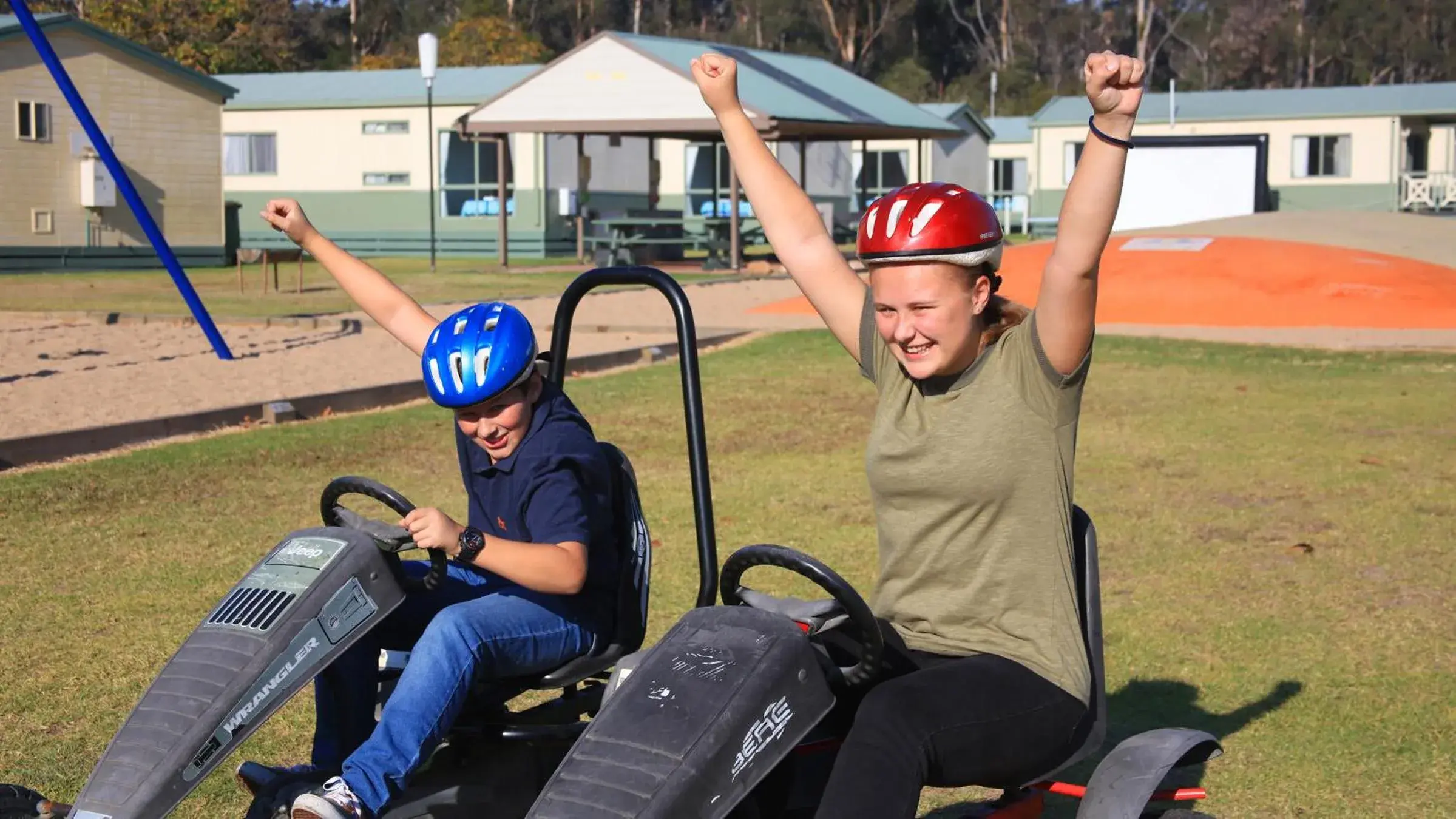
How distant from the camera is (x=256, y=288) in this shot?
83.2 feet

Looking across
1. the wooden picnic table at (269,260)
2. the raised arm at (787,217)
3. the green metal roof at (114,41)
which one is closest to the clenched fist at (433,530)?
the raised arm at (787,217)

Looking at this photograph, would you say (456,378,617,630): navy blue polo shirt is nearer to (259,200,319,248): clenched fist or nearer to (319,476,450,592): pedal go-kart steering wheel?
(319,476,450,592): pedal go-kart steering wheel

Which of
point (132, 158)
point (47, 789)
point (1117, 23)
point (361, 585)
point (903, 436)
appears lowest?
point (47, 789)

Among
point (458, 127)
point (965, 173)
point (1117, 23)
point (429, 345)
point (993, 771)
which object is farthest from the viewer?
point (1117, 23)

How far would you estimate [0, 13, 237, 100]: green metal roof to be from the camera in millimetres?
31016

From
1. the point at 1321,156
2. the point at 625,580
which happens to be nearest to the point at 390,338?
the point at 625,580

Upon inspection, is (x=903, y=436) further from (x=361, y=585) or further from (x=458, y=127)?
(x=458, y=127)

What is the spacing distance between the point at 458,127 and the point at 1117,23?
5419cm

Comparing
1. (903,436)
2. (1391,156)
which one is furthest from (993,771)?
(1391,156)

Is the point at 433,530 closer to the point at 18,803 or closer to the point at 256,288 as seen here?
the point at 18,803

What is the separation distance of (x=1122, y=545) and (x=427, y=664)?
4361 mm

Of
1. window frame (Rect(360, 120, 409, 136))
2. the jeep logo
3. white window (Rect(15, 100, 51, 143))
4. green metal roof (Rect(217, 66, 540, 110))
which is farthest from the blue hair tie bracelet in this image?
window frame (Rect(360, 120, 409, 136))

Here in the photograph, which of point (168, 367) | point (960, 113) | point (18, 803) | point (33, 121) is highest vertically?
point (960, 113)

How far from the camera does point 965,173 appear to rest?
4781 cm
